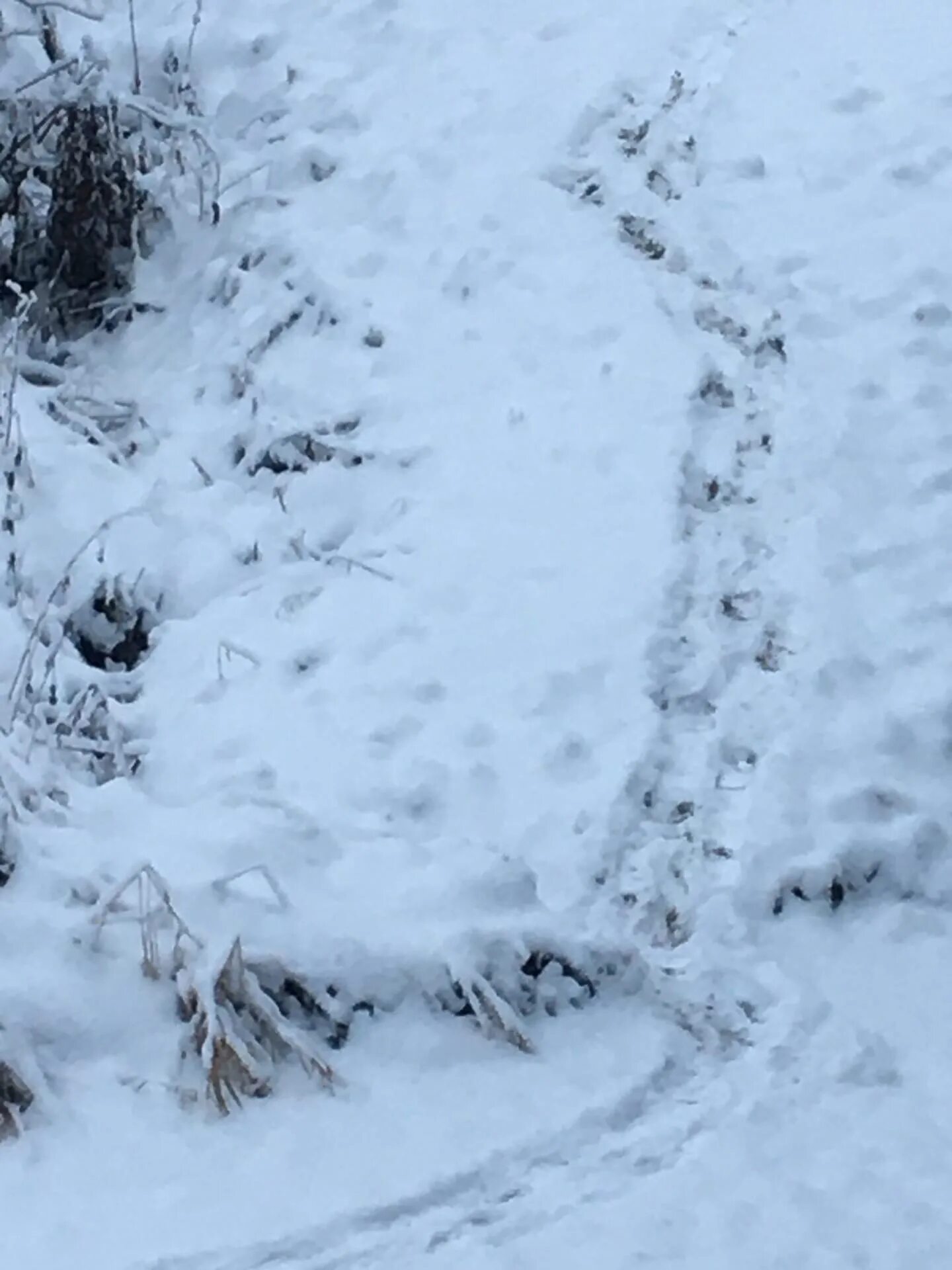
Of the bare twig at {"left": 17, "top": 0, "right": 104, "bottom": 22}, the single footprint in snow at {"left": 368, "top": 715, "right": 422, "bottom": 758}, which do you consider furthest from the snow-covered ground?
the bare twig at {"left": 17, "top": 0, "right": 104, "bottom": 22}

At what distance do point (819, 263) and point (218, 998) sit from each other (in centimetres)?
283

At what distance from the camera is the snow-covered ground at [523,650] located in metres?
2.76

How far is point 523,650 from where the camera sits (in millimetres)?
3629

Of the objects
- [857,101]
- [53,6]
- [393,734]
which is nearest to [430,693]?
[393,734]

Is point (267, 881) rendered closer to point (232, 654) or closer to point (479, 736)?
point (479, 736)

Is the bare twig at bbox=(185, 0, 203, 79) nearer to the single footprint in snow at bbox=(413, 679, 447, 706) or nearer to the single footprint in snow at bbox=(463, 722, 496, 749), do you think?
the single footprint in snow at bbox=(413, 679, 447, 706)

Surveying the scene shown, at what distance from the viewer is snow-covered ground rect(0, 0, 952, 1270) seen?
2.76 metres

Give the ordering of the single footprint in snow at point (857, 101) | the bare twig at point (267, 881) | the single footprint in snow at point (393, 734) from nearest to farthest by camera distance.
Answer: the bare twig at point (267, 881)
the single footprint in snow at point (393, 734)
the single footprint in snow at point (857, 101)

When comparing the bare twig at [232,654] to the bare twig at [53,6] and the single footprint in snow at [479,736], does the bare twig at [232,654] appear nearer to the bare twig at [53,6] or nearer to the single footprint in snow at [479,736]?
the single footprint in snow at [479,736]

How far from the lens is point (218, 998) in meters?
2.88

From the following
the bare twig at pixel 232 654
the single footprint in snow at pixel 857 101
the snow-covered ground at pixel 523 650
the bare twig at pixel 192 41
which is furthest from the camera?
the bare twig at pixel 192 41

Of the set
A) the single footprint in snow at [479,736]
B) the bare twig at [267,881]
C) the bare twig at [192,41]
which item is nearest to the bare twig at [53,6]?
the bare twig at [192,41]

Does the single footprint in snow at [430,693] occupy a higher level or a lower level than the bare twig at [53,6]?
lower

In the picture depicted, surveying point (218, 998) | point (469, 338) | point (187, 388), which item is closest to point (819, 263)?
point (469, 338)
